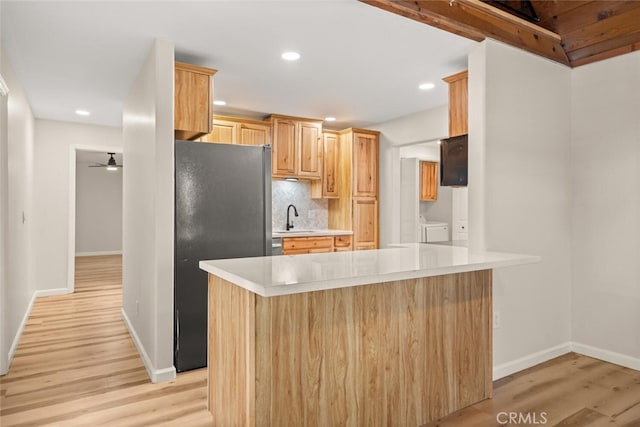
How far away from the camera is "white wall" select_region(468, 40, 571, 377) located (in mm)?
2859

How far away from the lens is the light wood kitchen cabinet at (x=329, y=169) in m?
5.50

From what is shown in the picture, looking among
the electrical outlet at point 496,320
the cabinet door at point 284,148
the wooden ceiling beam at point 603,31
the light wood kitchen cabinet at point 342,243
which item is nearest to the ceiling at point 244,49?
the cabinet door at point 284,148

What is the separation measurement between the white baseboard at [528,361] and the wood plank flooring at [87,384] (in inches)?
79.2

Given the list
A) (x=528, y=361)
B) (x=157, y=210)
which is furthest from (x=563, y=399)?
(x=157, y=210)

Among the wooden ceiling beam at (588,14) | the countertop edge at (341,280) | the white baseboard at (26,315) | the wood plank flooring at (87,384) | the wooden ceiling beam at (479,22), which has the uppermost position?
the wooden ceiling beam at (588,14)

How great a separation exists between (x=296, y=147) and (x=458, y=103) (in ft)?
7.76

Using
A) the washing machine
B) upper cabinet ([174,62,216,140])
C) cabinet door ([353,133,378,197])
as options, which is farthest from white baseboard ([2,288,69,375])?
the washing machine

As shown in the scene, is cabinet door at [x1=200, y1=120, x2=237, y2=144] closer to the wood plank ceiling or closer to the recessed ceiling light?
the recessed ceiling light

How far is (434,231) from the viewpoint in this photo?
22.8 feet

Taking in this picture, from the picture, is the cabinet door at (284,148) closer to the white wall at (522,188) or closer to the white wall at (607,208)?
the white wall at (522,188)

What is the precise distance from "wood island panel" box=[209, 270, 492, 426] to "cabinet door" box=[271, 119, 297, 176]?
2998 mm

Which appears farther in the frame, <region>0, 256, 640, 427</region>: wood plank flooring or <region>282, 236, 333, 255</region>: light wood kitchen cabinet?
<region>282, 236, 333, 255</region>: light wood kitchen cabinet

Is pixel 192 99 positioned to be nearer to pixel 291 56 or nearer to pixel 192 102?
pixel 192 102

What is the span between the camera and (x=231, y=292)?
1951 mm
